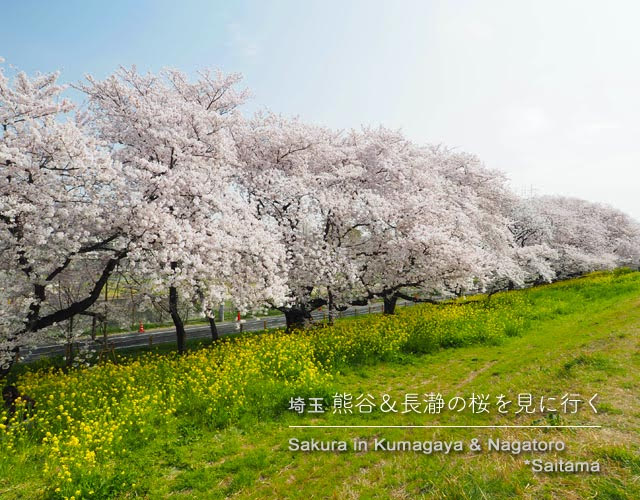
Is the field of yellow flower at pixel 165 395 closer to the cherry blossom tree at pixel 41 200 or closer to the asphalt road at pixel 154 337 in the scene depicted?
the cherry blossom tree at pixel 41 200

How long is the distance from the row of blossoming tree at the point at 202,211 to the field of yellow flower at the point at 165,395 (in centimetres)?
176

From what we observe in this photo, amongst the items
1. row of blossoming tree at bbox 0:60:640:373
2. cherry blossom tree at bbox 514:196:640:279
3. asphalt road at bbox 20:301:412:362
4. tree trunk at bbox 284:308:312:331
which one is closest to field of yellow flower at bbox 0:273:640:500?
row of blossoming tree at bbox 0:60:640:373

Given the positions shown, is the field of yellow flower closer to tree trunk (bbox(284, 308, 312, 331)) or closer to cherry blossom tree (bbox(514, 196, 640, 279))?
tree trunk (bbox(284, 308, 312, 331))

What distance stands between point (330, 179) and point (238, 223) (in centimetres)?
675

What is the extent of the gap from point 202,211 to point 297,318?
9.25 metres

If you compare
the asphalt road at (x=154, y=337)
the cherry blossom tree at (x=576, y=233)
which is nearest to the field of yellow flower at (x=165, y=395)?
the asphalt road at (x=154, y=337)

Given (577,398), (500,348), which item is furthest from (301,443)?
(500,348)

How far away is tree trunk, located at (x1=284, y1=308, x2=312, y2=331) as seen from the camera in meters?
18.1

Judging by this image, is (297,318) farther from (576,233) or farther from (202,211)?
(576,233)

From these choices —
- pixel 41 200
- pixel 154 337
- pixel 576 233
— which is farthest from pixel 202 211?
pixel 576 233

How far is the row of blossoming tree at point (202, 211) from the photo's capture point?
9086mm

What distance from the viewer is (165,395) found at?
30.1 feet

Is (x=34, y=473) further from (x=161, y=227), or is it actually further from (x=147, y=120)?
(x=147, y=120)

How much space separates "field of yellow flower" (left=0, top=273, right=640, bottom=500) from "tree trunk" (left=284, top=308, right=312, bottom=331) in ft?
7.70
